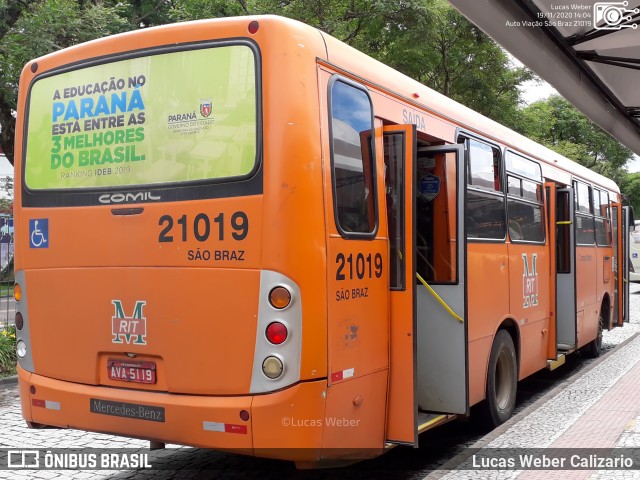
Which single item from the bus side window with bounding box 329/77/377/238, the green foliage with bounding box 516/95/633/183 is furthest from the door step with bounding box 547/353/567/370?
the green foliage with bounding box 516/95/633/183

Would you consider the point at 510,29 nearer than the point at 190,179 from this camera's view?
No

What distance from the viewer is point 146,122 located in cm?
491

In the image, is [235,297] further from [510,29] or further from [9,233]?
[9,233]

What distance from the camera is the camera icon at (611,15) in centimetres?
592

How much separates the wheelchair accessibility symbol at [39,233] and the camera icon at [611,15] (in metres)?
4.66

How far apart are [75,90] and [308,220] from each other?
6.93 ft

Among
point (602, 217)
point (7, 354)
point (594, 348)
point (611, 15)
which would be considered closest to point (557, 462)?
point (611, 15)

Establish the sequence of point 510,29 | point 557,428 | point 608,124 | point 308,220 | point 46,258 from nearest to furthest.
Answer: point 308,220
point 46,258
point 510,29
point 557,428
point 608,124

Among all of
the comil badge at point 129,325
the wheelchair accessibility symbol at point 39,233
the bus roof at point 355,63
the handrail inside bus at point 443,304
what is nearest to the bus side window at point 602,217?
the bus roof at point 355,63

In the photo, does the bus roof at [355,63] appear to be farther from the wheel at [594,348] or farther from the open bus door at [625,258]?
the open bus door at [625,258]

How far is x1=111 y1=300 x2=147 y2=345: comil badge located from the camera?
480 centimetres

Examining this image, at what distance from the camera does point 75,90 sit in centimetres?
527

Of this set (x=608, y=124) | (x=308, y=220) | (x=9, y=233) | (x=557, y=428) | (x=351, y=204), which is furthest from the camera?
(x=9, y=233)

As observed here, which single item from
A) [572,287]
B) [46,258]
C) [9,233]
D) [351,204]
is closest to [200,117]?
[351,204]
